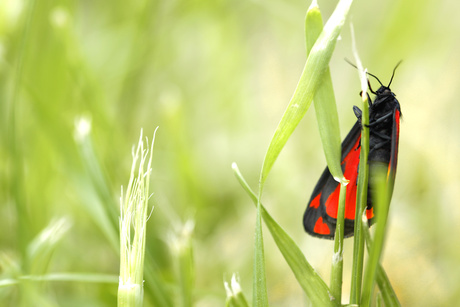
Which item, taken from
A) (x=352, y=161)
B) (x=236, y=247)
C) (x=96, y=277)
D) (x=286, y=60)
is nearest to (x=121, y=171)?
(x=236, y=247)

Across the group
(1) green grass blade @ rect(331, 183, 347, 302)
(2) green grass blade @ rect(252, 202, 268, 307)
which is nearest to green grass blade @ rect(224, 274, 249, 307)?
(2) green grass blade @ rect(252, 202, 268, 307)

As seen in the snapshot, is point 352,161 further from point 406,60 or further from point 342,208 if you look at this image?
point 406,60

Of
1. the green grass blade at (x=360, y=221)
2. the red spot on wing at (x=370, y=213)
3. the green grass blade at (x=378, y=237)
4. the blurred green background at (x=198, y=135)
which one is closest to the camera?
the green grass blade at (x=378, y=237)

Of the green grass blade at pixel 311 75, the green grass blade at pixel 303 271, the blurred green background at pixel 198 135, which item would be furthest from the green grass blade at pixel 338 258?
the blurred green background at pixel 198 135

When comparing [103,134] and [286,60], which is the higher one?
[286,60]

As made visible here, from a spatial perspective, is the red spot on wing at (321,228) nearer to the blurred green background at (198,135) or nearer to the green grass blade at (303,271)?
the green grass blade at (303,271)

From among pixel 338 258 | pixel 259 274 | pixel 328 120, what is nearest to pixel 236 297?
pixel 259 274
